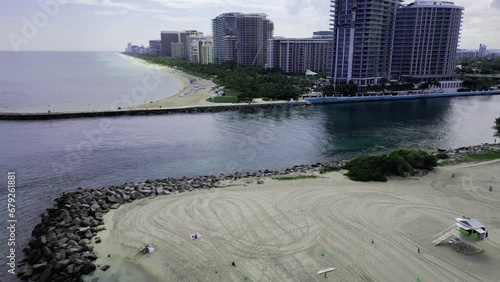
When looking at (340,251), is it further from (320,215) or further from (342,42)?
(342,42)

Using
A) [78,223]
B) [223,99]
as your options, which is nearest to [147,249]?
[78,223]

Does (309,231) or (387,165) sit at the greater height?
(387,165)

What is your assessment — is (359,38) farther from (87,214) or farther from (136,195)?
(87,214)

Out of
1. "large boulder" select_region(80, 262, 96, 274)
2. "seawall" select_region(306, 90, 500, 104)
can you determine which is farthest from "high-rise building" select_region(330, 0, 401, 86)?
"large boulder" select_region(80, 262, 96, 274)

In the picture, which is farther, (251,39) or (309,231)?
(251,39)

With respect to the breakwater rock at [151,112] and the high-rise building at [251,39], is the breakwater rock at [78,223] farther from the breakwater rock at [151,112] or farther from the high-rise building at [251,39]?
the high-rise building at [251,39]

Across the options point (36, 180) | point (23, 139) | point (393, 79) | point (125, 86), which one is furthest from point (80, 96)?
point (393, 79)
